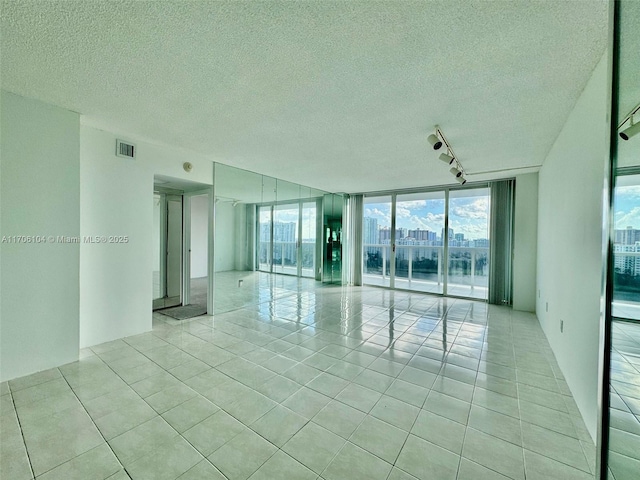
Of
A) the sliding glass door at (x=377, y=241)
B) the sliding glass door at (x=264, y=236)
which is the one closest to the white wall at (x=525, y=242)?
the sliding glass door at (x=377, y=241)

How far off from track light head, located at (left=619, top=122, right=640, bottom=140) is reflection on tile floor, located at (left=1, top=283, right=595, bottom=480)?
181cm

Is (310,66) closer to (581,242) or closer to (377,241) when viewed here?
(581,242)

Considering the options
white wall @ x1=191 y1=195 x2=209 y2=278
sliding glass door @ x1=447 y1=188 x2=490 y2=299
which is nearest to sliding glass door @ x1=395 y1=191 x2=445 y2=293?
sliding glass door @ x1=447 y1=188 x2=490 y2=299

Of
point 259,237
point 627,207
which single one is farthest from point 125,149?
point 627,207

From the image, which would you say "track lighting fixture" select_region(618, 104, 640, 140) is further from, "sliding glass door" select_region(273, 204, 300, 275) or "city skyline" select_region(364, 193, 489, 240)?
"sliding glass door" select_region(273, 204, 300, 275)

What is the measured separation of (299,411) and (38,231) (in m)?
3.00

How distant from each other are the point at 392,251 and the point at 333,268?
1.78 metres

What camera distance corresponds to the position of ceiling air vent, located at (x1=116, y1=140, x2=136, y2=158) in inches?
127

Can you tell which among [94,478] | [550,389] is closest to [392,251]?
[550,389]

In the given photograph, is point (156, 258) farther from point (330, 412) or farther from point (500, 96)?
point (500, 96)

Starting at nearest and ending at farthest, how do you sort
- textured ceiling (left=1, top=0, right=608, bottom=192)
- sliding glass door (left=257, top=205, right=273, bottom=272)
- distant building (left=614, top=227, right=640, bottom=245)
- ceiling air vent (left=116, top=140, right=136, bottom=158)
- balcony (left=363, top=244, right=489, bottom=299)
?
distant building (left=614, top=227, right=640, bottom=245) → textured ceiling (left=1, top=0, right=608, bottom=192) → ceiling air vent (left=116, top=140, right=136, bottom=158) → sliding glass door (left=257, top=205, right=273, bottom=272) → balcony (left=363, top=244, right=489, bottom=299)

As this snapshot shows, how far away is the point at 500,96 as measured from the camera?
2.21 m

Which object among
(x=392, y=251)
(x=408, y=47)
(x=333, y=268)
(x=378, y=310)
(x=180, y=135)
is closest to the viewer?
(x=408, y=47)

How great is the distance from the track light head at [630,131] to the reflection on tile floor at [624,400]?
0.82m
